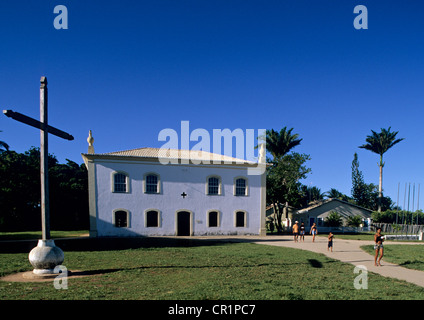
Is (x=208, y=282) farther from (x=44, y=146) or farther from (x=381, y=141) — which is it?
(x=381, y=141)

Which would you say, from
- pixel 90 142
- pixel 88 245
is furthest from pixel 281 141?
pixel 88 245

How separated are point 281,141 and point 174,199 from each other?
18372 millimetres

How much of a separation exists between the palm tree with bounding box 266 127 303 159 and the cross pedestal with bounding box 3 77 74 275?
99.3 ft

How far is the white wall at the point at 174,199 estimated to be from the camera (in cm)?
2295

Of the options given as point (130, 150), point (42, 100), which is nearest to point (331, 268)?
point (42, 100)

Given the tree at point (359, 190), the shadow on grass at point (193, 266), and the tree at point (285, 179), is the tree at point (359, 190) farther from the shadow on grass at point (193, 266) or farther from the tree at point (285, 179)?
the shadow on grass at point (193, 266)

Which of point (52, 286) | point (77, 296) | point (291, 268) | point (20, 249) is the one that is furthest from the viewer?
point (20, 249)

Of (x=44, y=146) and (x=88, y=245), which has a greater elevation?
(x=44, y=146)

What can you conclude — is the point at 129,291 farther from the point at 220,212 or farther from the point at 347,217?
the point at 347,217

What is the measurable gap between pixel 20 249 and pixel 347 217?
116ft

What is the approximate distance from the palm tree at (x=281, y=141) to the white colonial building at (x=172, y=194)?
39.4ft

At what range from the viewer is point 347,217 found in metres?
38.1

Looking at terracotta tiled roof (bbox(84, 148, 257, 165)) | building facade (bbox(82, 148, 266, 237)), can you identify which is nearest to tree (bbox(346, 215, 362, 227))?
building facade (bbox(82, 148, 266, 237))

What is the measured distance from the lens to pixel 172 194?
79.7 feet
